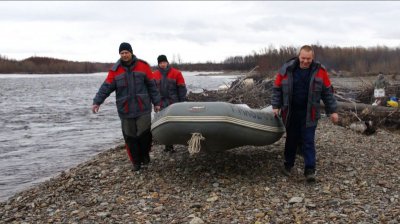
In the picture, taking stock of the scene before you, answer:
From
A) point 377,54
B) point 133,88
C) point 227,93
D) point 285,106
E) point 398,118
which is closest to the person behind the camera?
point 285,106

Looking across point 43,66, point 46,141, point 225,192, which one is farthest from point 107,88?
point 43,66

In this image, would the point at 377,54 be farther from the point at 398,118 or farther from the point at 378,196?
the point at 378,196

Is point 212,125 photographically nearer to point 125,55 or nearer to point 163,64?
point 125,55

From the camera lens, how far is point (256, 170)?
603 centimetres

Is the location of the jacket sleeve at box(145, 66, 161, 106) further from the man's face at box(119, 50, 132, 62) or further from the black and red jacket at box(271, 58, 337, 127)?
the black and red jacket at box(271, 58, 337, 127)

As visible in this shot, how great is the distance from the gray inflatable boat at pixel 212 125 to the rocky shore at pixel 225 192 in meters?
0.50

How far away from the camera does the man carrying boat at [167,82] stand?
7164mm

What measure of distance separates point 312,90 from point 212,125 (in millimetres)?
1232

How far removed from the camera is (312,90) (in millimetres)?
5227

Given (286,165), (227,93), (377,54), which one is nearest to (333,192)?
(286,165)

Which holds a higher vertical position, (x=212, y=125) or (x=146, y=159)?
(x=212, y=125)

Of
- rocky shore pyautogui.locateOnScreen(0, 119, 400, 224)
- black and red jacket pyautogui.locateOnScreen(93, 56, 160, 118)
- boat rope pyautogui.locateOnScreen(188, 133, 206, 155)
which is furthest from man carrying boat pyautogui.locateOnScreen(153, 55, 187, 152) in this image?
boat rope pyautogui.locateOnScreen(188, 133, 206, 155)

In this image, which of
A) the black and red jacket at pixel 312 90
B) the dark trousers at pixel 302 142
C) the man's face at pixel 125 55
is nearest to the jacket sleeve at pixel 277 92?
the black and red jacket at pixel 312 90

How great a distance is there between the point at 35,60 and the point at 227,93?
7229 cm
